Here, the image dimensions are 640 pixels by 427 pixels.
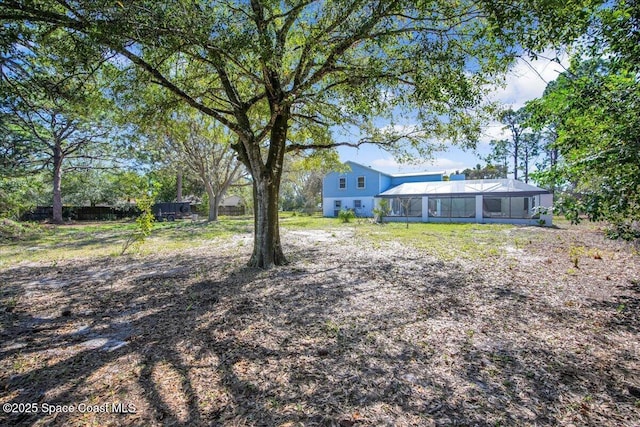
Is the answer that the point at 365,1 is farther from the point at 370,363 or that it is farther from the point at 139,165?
the point at 139,165

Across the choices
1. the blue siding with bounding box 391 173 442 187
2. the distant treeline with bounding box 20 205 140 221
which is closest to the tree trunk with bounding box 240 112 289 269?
the distant treeline with bounding box 20 205 140 221

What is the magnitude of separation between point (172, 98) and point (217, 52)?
10.4 ft

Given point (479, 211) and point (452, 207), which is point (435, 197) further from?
point (479, 211)

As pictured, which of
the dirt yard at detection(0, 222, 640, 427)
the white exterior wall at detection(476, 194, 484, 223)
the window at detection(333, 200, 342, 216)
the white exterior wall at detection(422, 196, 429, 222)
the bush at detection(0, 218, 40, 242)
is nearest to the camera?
the dirt yard at detection(0, 222, 640, 427)

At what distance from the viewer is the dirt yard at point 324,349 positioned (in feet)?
6.81

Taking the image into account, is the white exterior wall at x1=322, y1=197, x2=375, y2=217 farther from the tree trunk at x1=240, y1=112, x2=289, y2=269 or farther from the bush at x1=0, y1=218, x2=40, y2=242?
the bush at x1=0, y1=218, x2=40, y2=242

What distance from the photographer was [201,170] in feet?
67.7

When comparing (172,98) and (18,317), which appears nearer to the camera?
(18,317)

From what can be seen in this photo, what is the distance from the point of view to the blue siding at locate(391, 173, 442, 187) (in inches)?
1073

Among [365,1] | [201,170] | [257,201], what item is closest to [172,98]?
[257,201]

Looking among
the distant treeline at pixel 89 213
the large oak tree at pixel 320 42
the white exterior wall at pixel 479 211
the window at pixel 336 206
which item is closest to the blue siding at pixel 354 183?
the window at pixel 336 206

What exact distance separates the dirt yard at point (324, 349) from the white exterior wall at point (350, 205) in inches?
801

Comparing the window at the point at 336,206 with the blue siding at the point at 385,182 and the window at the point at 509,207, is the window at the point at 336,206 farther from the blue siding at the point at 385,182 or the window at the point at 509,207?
the window at the point at 509,207

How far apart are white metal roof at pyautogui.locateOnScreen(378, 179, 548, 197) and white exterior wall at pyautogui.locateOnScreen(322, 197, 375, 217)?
240 centimetres
